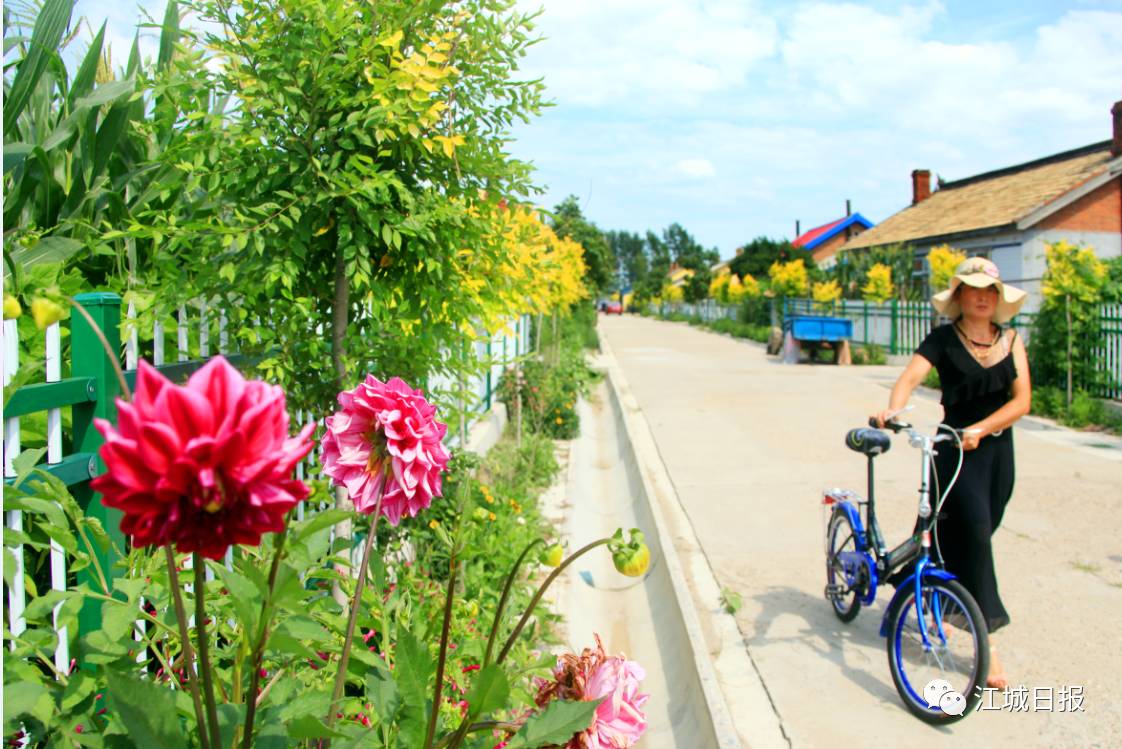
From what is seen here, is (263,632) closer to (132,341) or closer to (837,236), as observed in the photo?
(132,341)

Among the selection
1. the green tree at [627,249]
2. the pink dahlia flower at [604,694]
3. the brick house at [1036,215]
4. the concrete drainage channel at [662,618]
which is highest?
the green tree at [627,249]

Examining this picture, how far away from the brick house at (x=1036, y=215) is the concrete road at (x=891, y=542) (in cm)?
1376

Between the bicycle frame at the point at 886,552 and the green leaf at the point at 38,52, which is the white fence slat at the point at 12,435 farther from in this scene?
the bicycle frame at the point at 886,552

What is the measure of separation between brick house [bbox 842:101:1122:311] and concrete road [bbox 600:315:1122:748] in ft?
45.1

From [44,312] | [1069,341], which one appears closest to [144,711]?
[44,312]

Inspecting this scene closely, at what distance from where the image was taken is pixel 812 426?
11969mm

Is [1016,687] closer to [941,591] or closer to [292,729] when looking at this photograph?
[941,591]

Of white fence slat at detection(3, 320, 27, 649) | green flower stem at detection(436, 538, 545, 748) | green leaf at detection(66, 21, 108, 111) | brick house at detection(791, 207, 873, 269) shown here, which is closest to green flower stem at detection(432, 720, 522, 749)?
green flower stem at detection(436, 538, 545, 748)

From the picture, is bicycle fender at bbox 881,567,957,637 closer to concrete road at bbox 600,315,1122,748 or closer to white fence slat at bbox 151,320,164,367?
concrete road at bbox 600,315,1122,748

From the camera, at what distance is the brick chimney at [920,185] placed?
4012cm

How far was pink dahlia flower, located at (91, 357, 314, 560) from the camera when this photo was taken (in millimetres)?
880

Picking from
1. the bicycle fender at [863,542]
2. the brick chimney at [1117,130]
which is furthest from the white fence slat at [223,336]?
the brick chimney at [1117,130]

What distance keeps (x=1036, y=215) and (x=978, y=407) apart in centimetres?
2425

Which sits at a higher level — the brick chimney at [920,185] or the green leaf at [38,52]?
the brick chimney at [920,185]
